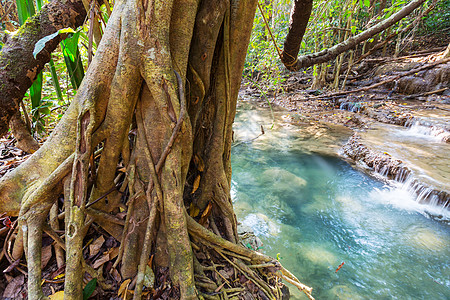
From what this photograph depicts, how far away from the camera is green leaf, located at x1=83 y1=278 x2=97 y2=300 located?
124 centimetres

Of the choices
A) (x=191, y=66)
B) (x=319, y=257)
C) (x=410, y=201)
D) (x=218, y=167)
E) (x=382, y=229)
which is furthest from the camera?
(x=410, y=201)

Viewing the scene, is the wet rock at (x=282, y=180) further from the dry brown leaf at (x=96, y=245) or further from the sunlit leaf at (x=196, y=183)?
the dry brown leaf at (x=96, y=245)

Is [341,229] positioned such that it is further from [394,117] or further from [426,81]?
[426,81]

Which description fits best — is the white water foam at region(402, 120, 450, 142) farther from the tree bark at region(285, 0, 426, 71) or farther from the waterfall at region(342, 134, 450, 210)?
the tree bark at region(285, 0, 426, 71)

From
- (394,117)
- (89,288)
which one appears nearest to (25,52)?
(89,288)

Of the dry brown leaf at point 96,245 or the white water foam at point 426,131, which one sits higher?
the dry brown leaf at point 96,245

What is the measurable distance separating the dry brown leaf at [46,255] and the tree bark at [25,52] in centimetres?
96

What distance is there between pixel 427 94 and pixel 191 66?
10.6 m

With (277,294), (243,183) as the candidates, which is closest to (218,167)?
(277,294)

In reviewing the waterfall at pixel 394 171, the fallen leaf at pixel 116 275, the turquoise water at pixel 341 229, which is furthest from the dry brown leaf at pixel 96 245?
the waterfall at pixel 394 171

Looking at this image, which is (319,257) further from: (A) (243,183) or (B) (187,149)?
(B) (187,149)

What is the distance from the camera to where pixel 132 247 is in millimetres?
1398

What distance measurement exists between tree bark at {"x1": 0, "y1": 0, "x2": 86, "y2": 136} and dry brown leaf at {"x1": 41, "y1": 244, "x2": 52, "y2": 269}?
3.13 ft

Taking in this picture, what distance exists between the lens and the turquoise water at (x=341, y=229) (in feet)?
8.97
